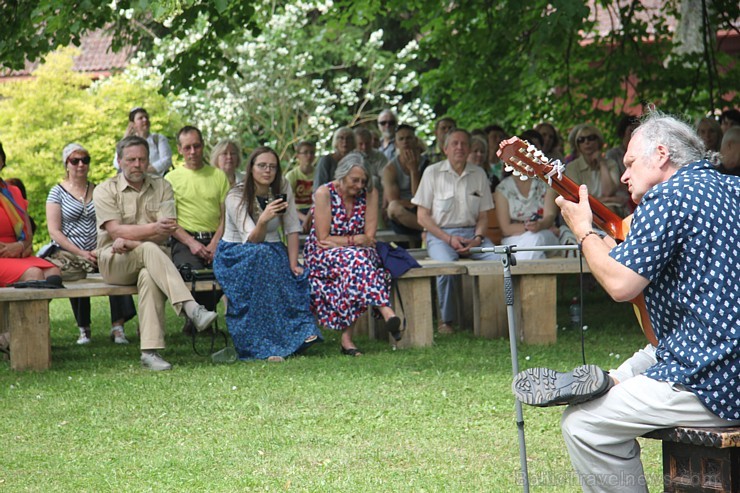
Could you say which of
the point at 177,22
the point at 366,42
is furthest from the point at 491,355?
the point at 366,42

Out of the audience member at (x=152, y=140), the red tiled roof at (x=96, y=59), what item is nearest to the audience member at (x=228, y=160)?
the audience member at (x=152, y=140)

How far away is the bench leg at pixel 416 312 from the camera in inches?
338

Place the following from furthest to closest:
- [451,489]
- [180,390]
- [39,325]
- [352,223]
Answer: [352,223] → [39,325] → [180,390] → [451,489]

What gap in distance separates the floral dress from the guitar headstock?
13.8 feet

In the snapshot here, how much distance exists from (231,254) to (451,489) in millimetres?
3963

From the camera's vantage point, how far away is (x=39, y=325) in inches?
309

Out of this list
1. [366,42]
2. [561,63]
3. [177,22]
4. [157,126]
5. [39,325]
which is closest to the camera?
[39,325]

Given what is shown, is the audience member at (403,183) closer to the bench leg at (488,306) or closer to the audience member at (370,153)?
the audience member at (370,153)

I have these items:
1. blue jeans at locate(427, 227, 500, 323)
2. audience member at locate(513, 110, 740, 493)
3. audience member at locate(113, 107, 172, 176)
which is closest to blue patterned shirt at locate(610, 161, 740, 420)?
audience member at locate(513, 110, 740, 493)

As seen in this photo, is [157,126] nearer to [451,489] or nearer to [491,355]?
[491,355]

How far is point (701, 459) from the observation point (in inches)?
143

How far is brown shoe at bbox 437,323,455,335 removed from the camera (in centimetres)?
942

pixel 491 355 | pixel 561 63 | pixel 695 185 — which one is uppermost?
pixel 561 63

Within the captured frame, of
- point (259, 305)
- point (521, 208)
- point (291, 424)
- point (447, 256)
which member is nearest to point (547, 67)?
point (521, 208)
